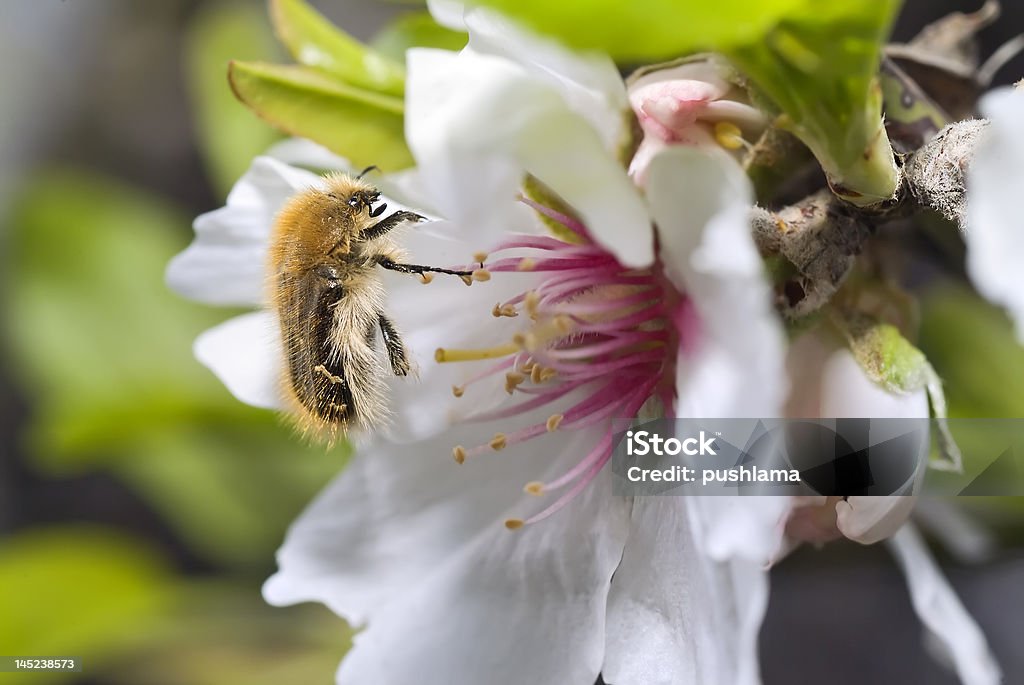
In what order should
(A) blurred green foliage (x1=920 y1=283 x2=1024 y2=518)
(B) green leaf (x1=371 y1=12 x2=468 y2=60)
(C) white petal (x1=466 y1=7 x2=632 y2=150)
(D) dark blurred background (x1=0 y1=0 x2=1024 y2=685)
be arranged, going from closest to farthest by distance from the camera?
(C) white petal (x1=466 y1=7 x2=632 y2=150)
(B) green leaf (x1=371 y1=12 x2=468 y2=60)
(A) blurred green foliage (x1=920 y1=283 x2=1024 y2=518)
(D) dark blurred background (x1=0 y1=0 x2=1024 y2=685)

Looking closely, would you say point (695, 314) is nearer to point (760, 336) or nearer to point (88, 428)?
point (760, 336)

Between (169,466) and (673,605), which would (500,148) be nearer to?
(673,605)

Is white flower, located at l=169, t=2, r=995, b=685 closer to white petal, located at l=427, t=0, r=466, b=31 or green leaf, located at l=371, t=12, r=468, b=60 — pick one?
white petal, located at l=427, t=0, r=466, b=31

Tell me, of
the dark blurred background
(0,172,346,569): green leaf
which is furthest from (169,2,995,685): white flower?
(0,172,346,569): green leaf

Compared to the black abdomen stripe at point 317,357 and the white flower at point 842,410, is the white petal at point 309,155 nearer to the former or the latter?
the black abdomen stripe at point 317,357

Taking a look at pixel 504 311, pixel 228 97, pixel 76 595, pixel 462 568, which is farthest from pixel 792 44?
pixel 76 595

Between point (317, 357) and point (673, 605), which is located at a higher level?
point (317, 357)

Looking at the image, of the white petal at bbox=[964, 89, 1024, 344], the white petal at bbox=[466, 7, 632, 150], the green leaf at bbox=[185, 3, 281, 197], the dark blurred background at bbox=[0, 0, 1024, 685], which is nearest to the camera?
the white petal at bbox=[964, 89, 1024, 344]
